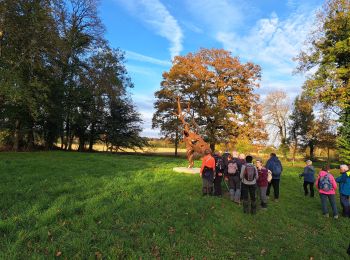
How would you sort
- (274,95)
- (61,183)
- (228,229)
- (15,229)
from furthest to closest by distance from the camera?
1. (274,95)
2. (61,183)
3. (228,229)
4. (15,229)

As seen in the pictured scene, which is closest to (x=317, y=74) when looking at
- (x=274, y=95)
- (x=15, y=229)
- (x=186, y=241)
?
(x=274, y=95)

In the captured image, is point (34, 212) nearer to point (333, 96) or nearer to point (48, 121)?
point (48, 121)

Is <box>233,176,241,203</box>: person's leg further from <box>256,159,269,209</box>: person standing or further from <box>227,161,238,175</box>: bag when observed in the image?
<box>256,159,269,209</box>: person standing

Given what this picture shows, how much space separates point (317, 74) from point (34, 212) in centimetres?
3401

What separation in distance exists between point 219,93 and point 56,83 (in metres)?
22.1

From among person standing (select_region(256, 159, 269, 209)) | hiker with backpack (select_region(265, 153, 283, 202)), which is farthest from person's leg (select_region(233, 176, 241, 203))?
hiker with backpack (select_region(265, 153, 283, 202))

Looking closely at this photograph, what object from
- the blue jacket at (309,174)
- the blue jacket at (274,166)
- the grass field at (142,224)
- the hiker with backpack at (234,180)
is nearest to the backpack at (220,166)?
the hiker with backpack at (234,180)

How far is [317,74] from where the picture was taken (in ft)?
112

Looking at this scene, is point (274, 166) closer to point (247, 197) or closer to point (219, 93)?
point (247, 197)

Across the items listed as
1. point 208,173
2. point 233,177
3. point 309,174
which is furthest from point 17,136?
point 309,174

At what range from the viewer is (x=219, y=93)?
43125 millimetres

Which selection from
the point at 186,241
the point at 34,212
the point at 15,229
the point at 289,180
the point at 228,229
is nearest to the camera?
the point at 15,229

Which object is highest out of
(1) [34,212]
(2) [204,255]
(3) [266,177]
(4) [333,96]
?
(4) [333,96]

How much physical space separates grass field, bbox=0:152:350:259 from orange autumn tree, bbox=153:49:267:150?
28.6 m
